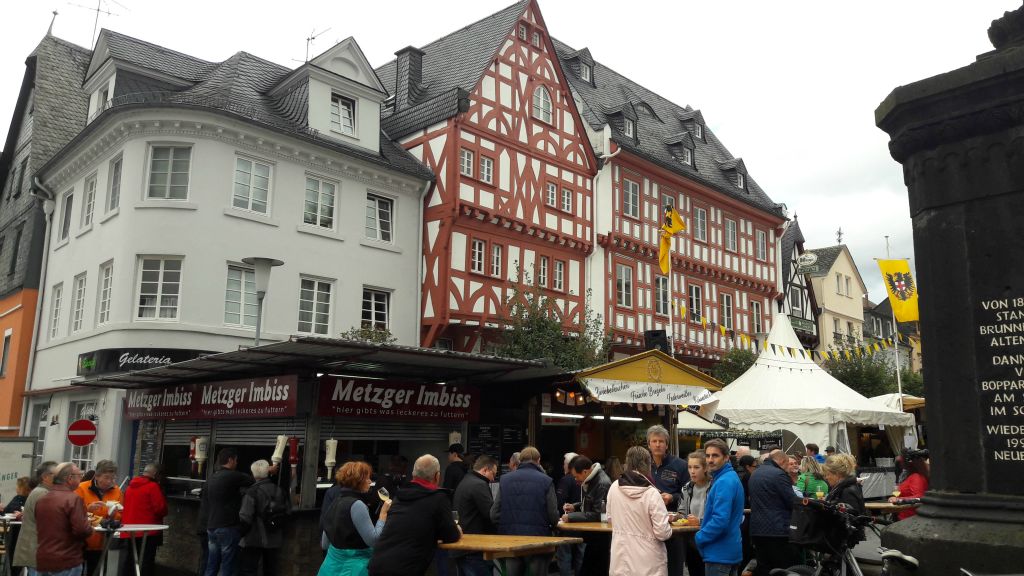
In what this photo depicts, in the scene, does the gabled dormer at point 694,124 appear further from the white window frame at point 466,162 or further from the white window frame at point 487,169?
the white window frame at point 466,162

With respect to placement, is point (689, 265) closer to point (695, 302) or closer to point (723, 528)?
point (695, 302)

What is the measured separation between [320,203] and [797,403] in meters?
12.9

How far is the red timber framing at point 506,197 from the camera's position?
928 inches

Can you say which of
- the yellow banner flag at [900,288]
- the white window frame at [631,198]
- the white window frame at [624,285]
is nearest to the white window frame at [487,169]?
the white window frame at [624,285]

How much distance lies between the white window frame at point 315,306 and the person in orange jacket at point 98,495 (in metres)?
9.86

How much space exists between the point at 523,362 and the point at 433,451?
245 cm

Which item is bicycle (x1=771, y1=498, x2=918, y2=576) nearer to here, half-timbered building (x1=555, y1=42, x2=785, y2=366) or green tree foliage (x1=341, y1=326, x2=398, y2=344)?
green tree foliage (x1=341, y1=326, x2=398, y2=344)

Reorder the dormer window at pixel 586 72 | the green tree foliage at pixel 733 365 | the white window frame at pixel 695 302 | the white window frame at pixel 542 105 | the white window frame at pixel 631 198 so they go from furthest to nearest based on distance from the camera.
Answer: the dormer window at pixel 586 72 < the white window frame at pixel 695 302 < the green tree foliage at pixel 733 365 < the white window frame at pixel 631 198 < the white window frame at pixel 542 105

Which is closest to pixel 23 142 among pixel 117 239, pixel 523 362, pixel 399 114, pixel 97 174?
pixel 97 174

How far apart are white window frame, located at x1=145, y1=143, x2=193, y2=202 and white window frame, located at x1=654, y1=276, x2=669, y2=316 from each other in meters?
16.5

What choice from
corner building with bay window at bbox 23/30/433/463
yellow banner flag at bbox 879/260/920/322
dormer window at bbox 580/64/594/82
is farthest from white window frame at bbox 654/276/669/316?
corner building with bay window at bbox 23/30/433/463

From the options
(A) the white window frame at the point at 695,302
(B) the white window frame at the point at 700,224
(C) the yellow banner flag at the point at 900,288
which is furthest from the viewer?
(B) the white window frame at the point at 700,224

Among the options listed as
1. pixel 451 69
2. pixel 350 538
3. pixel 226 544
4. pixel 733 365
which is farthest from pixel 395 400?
pixel 733 365

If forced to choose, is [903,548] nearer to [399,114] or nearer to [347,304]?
[347,304]
